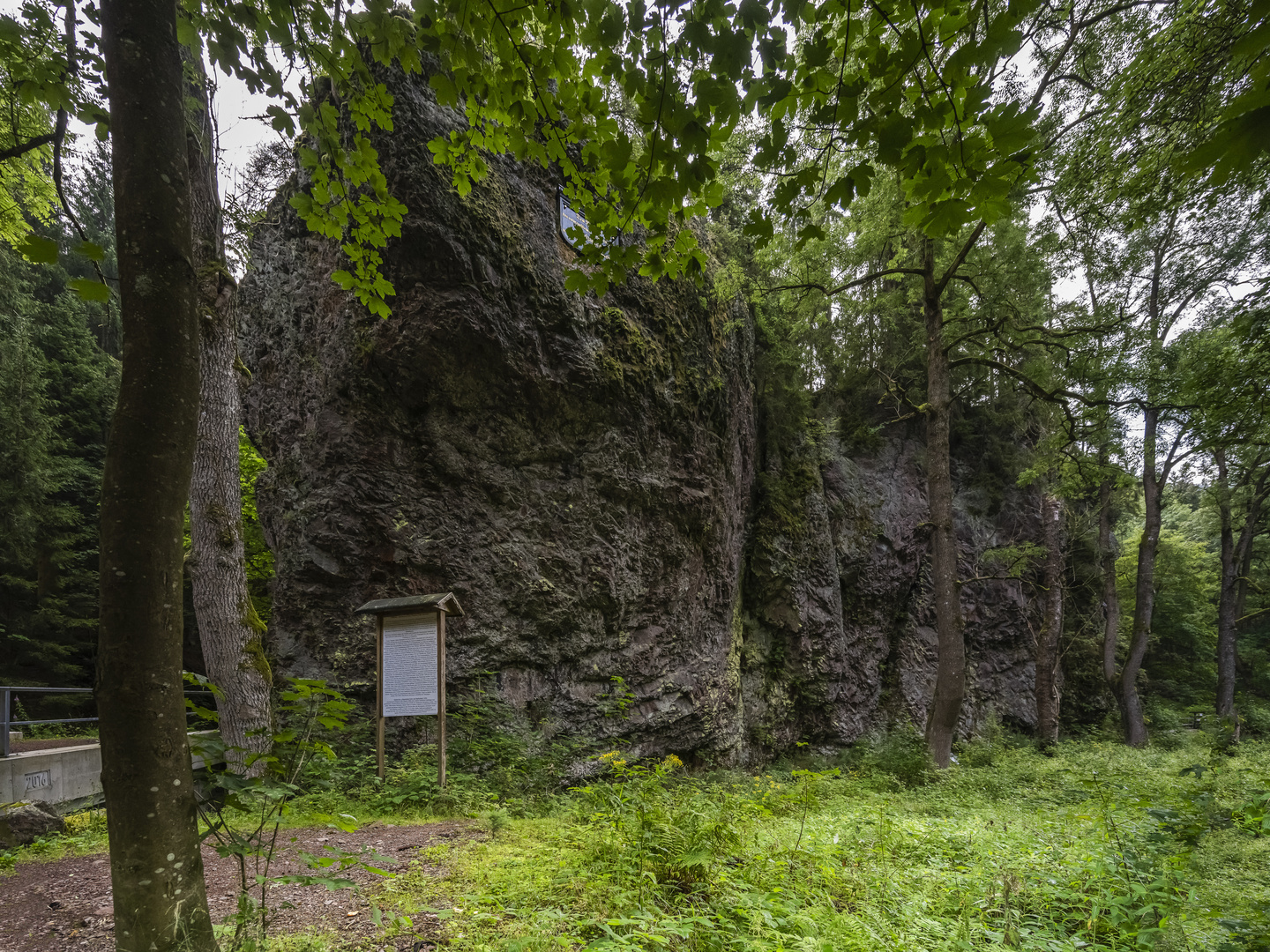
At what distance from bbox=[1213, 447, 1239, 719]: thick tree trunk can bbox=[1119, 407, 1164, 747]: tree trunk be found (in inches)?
67.2

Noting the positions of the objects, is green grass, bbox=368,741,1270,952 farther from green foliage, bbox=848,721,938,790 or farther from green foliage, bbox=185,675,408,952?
green foliage, bbox=848,721,938,790

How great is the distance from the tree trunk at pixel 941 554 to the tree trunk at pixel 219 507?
8385 millimetres

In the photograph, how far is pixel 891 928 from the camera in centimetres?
231

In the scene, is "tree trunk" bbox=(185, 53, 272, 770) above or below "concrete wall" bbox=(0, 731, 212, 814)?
above

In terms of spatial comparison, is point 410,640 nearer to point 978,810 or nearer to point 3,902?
point 3,902

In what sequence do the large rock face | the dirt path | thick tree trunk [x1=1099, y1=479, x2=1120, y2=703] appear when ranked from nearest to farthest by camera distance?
the dirt path → the large rock face → thick tree trunk [x1=1099, y1=479, x2=1120, y2=703]

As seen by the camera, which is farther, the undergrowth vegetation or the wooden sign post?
the wooden sign post

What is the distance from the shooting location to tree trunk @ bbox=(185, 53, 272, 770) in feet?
17.6

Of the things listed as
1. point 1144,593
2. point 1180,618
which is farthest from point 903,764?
point 1180,618

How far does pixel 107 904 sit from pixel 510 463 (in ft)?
18.3

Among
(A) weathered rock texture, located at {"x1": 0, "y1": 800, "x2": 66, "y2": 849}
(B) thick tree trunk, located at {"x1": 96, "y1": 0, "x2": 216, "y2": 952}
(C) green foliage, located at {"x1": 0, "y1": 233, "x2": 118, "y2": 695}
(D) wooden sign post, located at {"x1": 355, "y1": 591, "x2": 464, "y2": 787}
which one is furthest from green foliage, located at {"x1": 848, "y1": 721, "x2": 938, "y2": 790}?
(C) green foliage, located at {"x1": 0, "y1": 233, "x2": 118, "y2": 695}

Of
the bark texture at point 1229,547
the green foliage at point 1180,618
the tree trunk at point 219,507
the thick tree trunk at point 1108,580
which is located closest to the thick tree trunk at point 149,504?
the tree trunk at point 219,507

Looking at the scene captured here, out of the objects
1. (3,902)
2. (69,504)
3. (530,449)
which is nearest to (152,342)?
(3,902)

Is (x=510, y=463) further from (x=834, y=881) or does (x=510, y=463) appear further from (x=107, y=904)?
(x=834, y=881)
